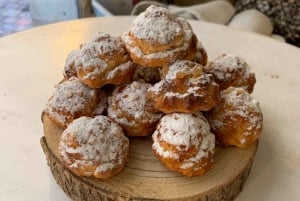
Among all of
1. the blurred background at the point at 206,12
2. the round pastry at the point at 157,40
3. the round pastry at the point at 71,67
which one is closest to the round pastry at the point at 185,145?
the round pastry at the point at 157,40

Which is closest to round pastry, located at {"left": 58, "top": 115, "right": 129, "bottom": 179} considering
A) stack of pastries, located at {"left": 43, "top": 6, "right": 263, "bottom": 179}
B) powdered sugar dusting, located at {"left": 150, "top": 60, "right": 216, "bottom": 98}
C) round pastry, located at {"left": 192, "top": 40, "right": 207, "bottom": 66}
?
stack of pastries, located at {"left": 43, "top": 6, "right": 263, "bottom": 179}

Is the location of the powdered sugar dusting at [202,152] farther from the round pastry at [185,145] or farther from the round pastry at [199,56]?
the round pastry at [199,56]

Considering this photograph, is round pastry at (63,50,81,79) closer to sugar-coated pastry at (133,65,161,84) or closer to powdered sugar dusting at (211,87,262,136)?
sugar-coated pastry at (133,65,161,84)

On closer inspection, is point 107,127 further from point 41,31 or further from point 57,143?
point 41,31

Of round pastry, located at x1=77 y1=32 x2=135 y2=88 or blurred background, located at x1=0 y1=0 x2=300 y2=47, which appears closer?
round pastry, located at x1=77 y1=32 x2=135 y2=88

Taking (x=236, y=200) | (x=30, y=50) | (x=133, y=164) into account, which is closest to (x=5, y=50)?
(x=30, y=50)

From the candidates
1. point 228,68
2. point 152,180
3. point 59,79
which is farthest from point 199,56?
point 59,79
